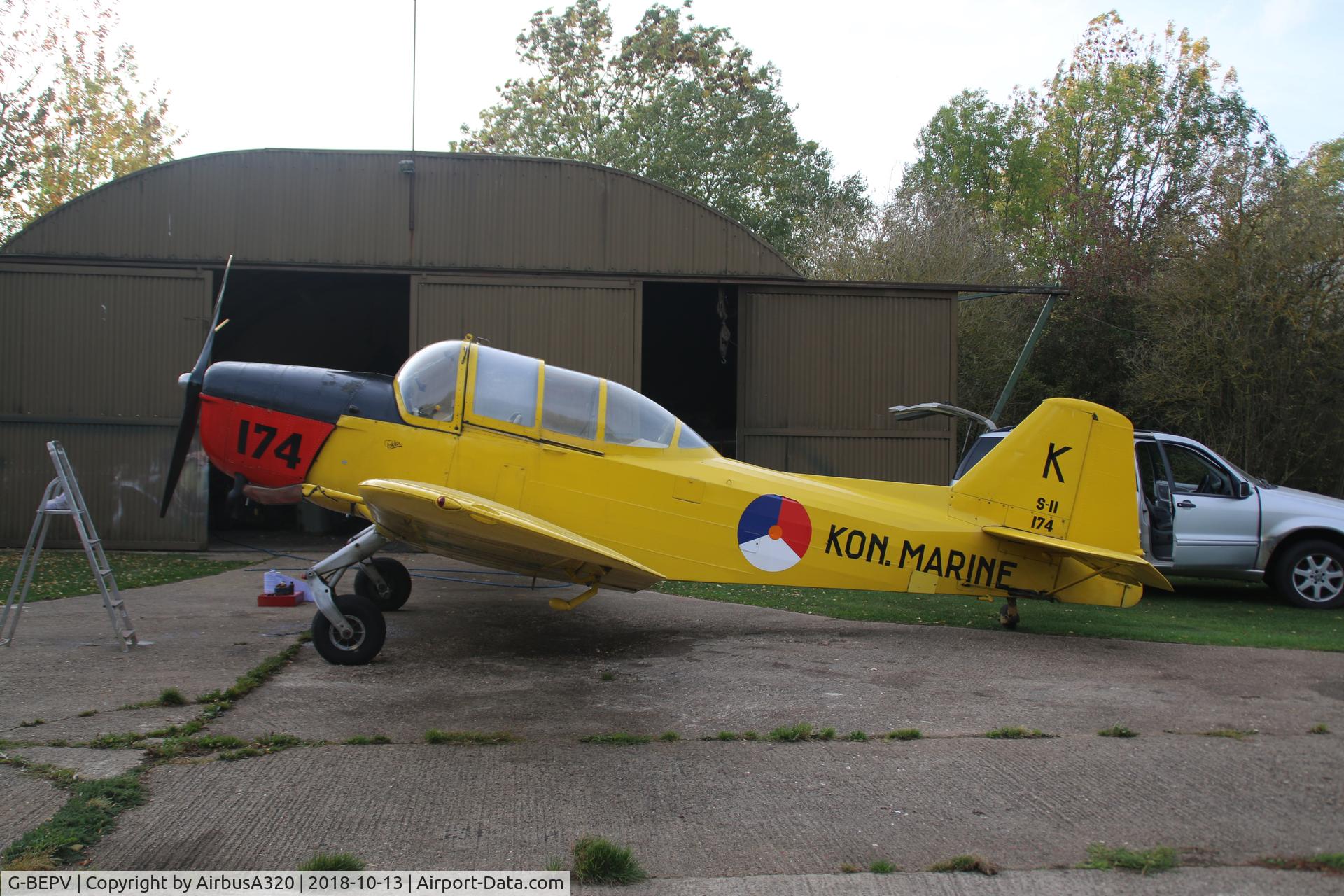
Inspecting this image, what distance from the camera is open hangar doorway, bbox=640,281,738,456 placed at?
19500mm

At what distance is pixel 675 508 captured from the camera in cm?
723

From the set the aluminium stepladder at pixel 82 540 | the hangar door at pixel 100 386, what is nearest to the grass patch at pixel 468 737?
the aluminium stepladder at pixel 82 540

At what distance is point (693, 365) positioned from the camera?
21531mm

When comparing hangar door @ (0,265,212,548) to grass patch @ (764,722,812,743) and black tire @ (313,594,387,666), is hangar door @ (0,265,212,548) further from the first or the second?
grass patch @ (764,722,812,743)

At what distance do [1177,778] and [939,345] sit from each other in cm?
1157

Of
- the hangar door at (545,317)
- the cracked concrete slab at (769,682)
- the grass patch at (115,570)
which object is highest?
the hangar door at (545,317)

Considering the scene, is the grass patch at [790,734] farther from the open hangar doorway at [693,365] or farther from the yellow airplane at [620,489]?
the open hangar doorway at [693,365]

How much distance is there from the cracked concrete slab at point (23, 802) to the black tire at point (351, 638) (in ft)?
7.71

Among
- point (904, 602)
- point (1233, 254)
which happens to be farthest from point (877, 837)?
point (1233, 254)

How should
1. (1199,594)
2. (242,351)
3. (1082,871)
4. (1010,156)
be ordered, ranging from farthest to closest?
(1010,156) < (242,351) < (1199,594) < (1082,871)

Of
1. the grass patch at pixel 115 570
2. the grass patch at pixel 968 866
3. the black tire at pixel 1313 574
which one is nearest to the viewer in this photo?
the grass patch at pixel 968 866

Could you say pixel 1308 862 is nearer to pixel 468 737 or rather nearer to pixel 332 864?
pixel 332 864

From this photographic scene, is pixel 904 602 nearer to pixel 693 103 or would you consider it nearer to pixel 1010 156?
pixel 1010 156

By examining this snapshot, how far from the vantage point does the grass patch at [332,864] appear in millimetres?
3219
